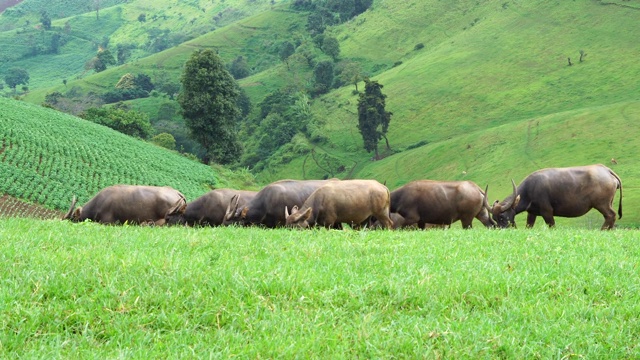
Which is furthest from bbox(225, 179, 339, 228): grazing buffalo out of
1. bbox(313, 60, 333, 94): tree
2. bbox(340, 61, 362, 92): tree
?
bbox(313, 60, 333, 94): tree

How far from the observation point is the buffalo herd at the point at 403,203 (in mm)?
20469

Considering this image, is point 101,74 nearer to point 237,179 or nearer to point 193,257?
point 237,179

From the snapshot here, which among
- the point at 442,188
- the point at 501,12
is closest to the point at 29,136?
the point at 442,188

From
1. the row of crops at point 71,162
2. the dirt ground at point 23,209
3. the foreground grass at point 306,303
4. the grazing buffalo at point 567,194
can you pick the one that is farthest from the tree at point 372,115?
the foreground grass at point 306,303

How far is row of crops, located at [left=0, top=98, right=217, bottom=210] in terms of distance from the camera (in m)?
44.1

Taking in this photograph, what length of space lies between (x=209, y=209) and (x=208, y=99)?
1765 inches

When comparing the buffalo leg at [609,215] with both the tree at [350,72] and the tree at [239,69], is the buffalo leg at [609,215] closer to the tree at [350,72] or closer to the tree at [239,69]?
the tree at [350,72]

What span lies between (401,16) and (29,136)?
124 m

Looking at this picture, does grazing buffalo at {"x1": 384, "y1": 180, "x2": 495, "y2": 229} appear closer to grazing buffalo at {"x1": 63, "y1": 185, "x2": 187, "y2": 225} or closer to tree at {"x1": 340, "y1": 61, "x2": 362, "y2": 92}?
grazing buffalo at {"x1": 63, "y1": 185, "x2": 187, "y2": 225}

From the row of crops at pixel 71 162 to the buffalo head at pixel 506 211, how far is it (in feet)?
98.3

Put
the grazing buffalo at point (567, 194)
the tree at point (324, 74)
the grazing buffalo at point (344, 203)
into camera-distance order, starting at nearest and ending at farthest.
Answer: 1. the grazing buffalo at point (344, 203)
2. the grazing buffalo at point (567, 194)
3. the tree at point (324, 74)

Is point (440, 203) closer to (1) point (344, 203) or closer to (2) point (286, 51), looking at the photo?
(1) point (344, 203)

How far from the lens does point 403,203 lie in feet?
70.0

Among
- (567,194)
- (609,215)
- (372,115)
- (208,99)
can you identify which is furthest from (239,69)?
(609,215)
